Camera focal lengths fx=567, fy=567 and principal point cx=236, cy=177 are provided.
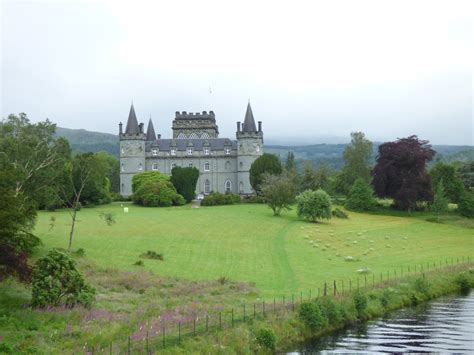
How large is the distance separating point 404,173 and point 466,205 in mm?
8788

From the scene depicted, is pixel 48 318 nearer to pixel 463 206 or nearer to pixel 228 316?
pixel 228 316

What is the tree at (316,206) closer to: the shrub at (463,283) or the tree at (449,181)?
the tree at (449,181)

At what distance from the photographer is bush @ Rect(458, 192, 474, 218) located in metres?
70.1

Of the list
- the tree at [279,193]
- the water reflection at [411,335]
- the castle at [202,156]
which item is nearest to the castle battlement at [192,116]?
the castle at [202,156]

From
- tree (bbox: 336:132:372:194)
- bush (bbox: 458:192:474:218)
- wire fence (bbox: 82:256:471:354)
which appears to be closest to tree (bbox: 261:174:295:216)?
bush (bbox: 458:192:474:218)

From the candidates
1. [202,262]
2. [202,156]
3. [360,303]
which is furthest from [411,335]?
[202,156]

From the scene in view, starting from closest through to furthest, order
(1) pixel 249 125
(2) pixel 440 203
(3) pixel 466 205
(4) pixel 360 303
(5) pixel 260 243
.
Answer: (4) pixel 360 303
(5) pixel 260 243
(2) pixel 440 203
(3) pixel 466 205
(1) pixel 249 125

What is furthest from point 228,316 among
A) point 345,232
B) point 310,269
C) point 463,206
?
point 463,206

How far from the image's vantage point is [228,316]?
964 inches

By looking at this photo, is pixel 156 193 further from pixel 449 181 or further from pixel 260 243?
pixel 449 181

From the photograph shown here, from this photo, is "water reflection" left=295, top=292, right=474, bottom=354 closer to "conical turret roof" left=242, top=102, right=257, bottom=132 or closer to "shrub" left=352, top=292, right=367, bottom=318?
"shrub" left=352, top=292, right=367, bottom=318

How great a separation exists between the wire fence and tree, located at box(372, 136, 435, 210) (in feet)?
137

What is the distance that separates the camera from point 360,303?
91.2 feet

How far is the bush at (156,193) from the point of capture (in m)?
77.4
